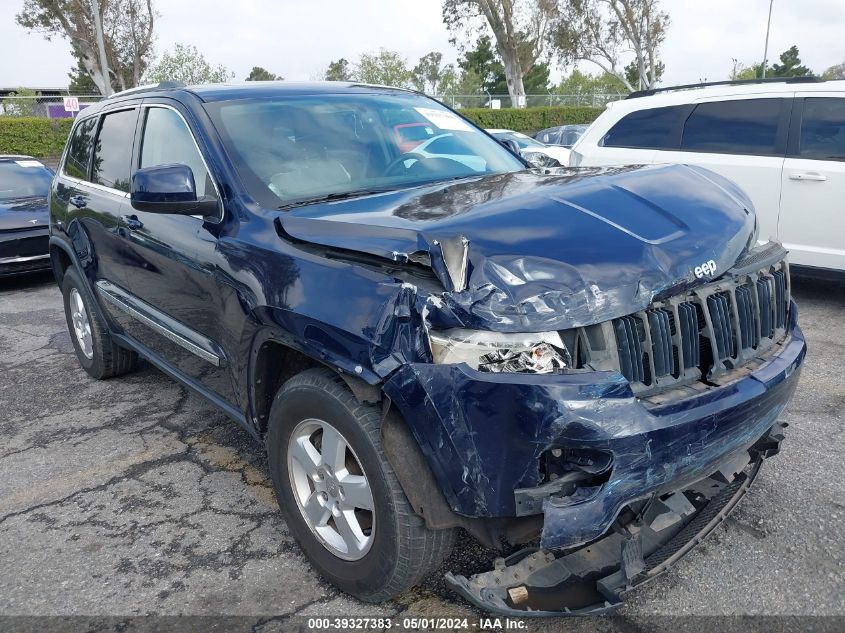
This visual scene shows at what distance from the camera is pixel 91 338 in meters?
4.98

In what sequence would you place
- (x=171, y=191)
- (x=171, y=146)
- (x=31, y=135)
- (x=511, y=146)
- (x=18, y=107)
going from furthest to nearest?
(x=18, y=107) → (x=31, y=135) → (x=511, y=146) → (x=171, y=146) → (x=171, y=191)

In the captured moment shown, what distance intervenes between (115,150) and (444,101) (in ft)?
73.9

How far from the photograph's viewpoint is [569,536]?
1.96 metres

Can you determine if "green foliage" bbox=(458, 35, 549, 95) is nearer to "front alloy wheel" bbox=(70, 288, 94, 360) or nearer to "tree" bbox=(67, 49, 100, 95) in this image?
"tree" bbox=(67, 49, 100, 95)

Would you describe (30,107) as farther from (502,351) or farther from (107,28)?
(502,351)

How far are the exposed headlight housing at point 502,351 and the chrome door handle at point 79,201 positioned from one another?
3282mm

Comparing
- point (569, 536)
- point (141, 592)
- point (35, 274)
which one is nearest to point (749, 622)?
point (569, 536)

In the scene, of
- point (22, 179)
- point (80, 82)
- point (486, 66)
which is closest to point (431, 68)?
point (486, 66)

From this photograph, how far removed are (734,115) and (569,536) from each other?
533 cm

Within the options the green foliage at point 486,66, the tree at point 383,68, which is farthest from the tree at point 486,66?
the tree at point 383,68

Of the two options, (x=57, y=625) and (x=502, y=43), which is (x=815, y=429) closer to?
(x=57, y=625)

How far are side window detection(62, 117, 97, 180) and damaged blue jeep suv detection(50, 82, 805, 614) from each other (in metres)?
1.75

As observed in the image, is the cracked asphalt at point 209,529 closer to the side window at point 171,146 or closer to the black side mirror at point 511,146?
the side window at point 171,146

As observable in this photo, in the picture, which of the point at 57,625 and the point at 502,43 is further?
the point at 502,43
